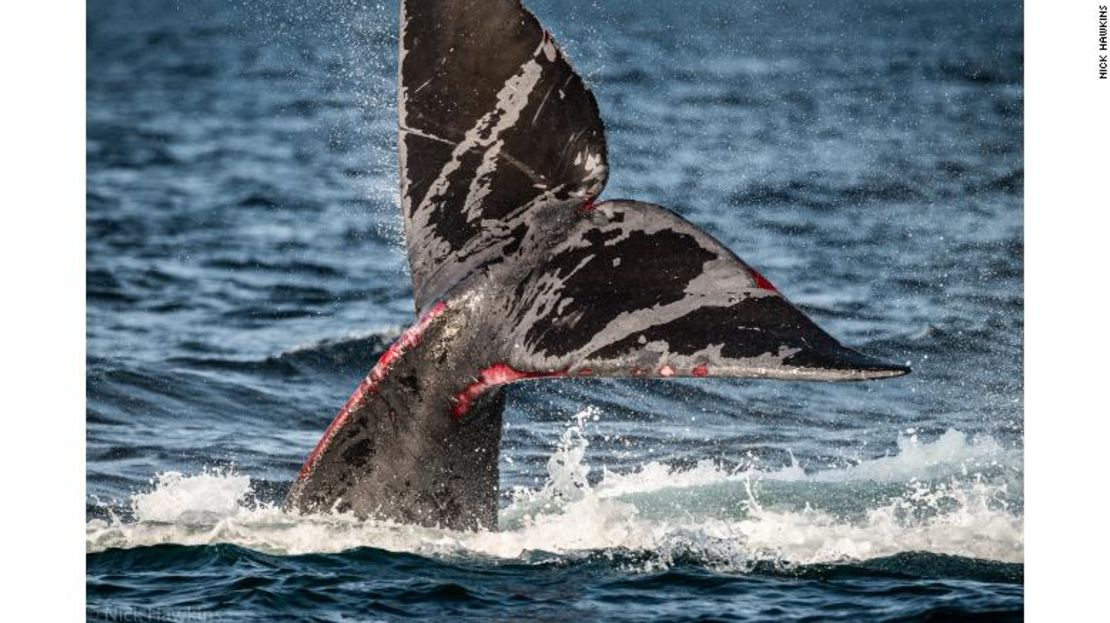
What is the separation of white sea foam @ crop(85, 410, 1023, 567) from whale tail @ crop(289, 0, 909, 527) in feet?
1.41

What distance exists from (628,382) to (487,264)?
606 centimetres

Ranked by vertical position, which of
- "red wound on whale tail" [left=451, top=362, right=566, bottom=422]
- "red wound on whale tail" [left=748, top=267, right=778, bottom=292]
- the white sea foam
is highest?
"red wound on whale tail" [left=748, top=267, right=778, bottom=292]

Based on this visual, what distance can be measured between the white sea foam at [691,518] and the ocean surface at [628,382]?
0.03 m

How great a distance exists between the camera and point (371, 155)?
2711cm

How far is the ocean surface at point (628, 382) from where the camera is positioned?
971 cm

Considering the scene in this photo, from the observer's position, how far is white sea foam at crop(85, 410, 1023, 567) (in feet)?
32.0

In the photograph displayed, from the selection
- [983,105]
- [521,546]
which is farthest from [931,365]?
[983,105]
